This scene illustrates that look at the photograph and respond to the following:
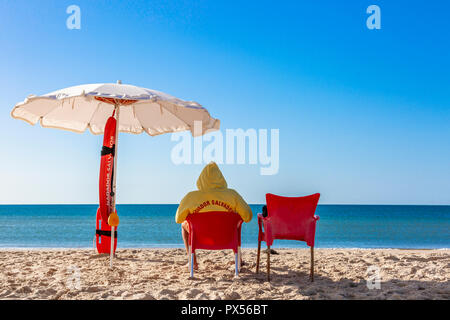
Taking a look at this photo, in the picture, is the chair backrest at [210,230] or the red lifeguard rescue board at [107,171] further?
the red lifeguard rescue board at [107,171]

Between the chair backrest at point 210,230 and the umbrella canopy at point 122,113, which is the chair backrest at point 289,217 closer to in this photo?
the chair backrest at point 210,230

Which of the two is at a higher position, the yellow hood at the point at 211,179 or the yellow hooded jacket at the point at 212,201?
the yellow hood at the point at 211,179

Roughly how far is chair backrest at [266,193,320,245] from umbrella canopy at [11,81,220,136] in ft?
4.65

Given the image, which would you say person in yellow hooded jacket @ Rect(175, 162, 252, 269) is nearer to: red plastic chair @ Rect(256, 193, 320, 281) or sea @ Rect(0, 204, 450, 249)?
red plastic chair @ Rect(256, 193, 320, 281)

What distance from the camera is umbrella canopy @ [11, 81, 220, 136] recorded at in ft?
14.2

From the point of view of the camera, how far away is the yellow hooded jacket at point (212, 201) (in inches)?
157

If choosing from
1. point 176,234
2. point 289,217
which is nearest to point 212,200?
point 289,217

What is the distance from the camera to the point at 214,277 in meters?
4.12

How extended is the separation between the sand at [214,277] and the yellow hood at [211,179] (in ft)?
3.35

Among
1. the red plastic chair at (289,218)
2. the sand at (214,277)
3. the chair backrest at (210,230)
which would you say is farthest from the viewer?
the chair backrest at (210,230)

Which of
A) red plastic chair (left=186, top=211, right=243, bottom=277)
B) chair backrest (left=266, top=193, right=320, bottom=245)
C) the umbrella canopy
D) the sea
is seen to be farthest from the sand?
the sea

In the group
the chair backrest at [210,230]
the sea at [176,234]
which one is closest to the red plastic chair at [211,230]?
the chair backrest at [210,230]

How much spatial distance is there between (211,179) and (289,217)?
96cm

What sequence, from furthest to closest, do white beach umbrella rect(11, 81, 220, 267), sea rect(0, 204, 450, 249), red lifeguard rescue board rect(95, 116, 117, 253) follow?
1. sea rect(0, 204, 450, 249)
2. red lifeguard rescue board rect(95, 116, 117, 253)
3. white beach umbrella rect(11, 81, 220, 267)
